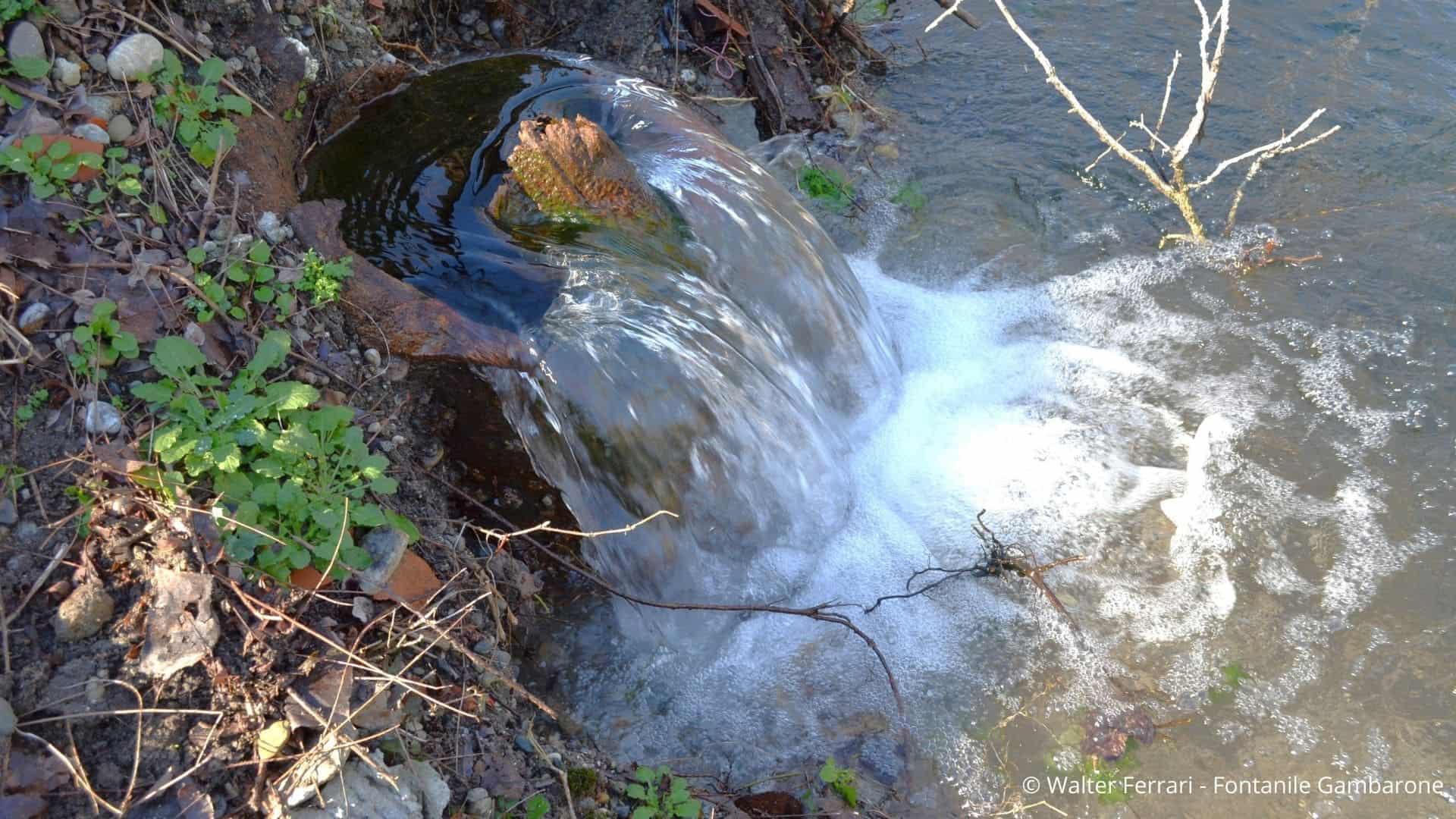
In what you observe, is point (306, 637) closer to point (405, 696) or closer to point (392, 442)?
point (405, 696)

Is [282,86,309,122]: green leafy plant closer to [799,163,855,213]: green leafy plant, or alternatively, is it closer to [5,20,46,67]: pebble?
[5,20,46,67]: pebble

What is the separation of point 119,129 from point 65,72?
0.71 ft

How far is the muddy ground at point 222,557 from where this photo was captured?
6.78 ft

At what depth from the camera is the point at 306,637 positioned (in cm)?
229

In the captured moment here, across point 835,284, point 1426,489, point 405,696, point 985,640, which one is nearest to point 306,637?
point 405,696

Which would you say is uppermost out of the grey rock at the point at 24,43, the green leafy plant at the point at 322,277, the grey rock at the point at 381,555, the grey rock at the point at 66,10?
the grey rock at the point at 66,10

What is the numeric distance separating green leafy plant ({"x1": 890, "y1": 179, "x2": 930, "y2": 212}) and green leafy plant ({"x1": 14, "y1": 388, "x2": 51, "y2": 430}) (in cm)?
399

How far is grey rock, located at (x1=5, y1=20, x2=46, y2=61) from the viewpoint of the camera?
2809 millimetres

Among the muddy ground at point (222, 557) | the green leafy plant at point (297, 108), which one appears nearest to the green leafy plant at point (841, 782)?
the muddy ground at point (222, 557)

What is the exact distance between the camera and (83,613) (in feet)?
6.99

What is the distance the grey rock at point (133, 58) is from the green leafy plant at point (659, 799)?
2.65 metres

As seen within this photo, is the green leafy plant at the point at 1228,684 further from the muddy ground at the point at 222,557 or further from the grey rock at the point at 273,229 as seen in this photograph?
the grey rock at the point at 273,229

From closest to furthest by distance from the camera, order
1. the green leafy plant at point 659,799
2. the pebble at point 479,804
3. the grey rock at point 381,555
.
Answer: the pebble at point 479,804 → the grey rock at point 381,555 → the green leafy plant at point 659,799

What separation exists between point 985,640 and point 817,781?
0.82m
